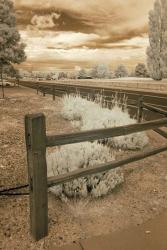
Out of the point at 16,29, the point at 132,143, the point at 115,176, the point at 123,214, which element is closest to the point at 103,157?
the point at 115,176

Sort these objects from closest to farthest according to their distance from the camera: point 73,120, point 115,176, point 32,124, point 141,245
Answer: point 32,124 → point 141,245 → point 115,176 → point 73,120

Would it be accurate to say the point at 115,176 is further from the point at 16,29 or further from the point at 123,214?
the point at 16,29

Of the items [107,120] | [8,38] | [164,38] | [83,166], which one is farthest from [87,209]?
[164,38]

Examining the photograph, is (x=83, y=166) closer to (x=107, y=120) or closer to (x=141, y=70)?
(x=107, y=120)

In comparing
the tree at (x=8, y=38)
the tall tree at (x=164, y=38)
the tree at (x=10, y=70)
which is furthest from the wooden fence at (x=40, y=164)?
the tall tree at (x=164, y=38)

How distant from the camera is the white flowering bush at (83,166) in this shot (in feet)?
14.4

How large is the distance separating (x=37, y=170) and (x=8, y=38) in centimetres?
2656

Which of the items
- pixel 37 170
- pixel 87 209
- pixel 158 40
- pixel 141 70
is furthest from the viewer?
pixel 141 70

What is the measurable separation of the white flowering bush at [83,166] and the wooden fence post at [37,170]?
0.96 meters

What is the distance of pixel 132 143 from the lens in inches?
279

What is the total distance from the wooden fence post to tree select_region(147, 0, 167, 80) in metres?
37.5

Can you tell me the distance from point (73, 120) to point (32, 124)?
25.3 ft

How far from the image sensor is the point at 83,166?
4953 millimetres

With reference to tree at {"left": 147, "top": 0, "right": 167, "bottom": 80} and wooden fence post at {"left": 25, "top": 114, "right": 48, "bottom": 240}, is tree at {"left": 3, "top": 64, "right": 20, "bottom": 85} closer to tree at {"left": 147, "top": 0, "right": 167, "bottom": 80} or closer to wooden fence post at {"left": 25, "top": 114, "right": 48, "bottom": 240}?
tree at {"left": 147, "top": 0, "right": 167, "bottom": 80}
